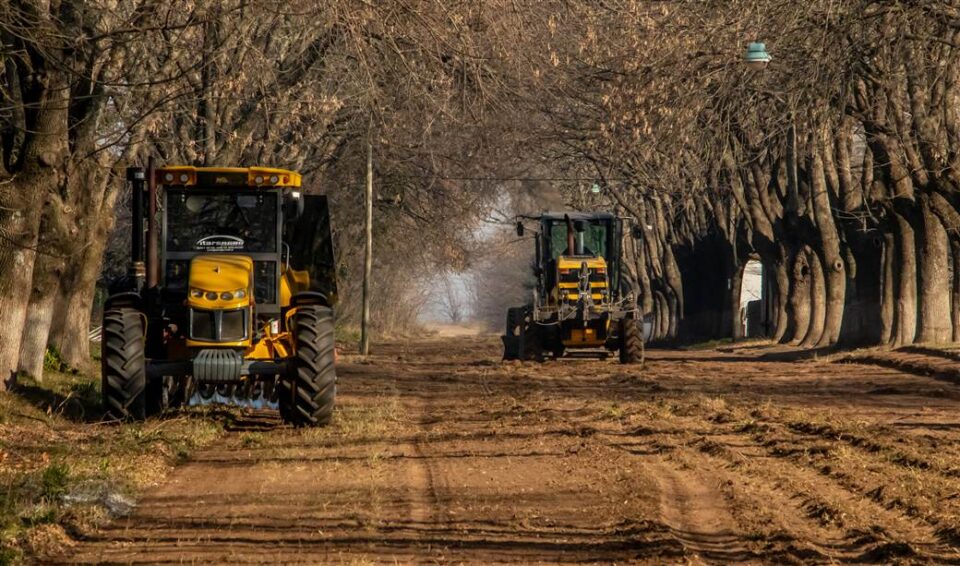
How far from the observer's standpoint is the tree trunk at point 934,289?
29.7 m

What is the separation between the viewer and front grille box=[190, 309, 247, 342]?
51.7 feet

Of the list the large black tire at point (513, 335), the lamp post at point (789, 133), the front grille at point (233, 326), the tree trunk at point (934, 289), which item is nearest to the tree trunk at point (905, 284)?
the tree trunk at point (934, 289)

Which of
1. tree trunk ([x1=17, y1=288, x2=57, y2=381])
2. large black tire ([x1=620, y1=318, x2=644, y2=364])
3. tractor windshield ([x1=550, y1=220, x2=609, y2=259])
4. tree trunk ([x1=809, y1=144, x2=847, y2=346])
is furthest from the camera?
tree trunk ([x1=809, y1=144, x2=847, y2=346])

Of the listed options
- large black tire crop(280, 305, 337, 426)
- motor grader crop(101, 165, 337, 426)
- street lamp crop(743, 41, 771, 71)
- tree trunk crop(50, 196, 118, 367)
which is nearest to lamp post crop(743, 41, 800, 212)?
street lamp crop(743, 41, 771, 71)

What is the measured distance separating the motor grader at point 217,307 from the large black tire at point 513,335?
51.4ft

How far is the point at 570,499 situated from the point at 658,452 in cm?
324

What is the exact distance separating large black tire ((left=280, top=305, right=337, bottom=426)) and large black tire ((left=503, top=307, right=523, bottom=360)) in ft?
53.9

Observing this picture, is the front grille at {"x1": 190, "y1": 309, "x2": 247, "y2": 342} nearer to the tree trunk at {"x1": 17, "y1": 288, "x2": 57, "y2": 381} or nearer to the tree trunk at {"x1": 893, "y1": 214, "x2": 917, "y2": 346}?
the tree trunk at {"x1": 17, "y1": 288, "x2": 57, "y2": 381}

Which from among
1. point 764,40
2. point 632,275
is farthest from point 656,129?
point 632,275

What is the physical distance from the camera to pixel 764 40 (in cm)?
2006

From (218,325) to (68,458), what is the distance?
3168 millimetres

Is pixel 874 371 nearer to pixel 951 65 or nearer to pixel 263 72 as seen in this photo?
pixel 951 65

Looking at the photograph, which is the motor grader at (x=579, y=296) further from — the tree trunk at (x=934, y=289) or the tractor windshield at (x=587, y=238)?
the tree trunk at (x=934, y=289)

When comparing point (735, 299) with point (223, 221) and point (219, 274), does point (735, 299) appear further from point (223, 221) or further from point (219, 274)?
point (219, 274)
